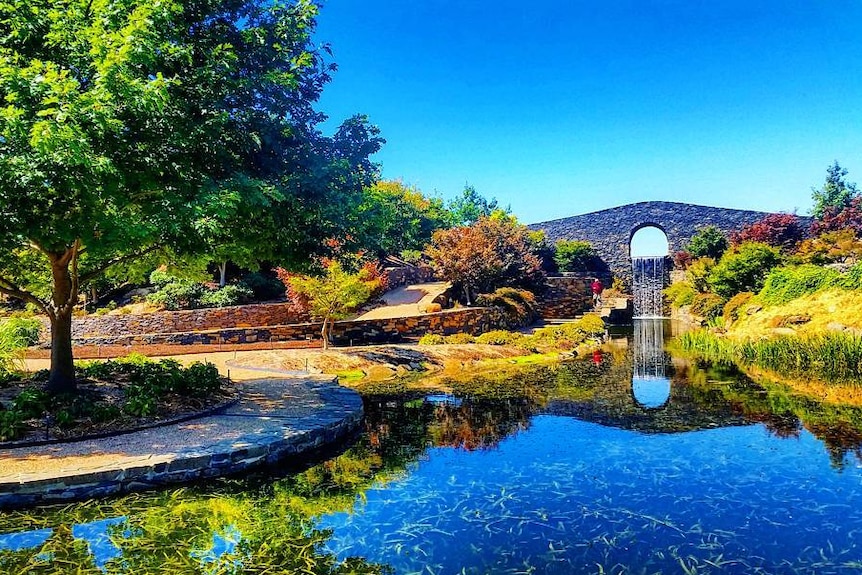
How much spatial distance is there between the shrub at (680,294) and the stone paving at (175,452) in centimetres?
2531

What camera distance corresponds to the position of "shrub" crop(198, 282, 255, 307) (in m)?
18.8

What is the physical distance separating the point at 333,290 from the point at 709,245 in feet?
86.7

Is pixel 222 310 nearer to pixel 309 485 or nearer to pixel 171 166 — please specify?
pixel 171 166

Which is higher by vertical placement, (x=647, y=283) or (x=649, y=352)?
(x=647, y=283)

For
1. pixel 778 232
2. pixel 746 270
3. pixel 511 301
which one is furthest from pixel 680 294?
pixel 511 301

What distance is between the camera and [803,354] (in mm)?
12750

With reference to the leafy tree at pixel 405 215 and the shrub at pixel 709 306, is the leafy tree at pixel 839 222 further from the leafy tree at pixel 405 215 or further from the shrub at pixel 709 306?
the leafy tree at pixel 405 215

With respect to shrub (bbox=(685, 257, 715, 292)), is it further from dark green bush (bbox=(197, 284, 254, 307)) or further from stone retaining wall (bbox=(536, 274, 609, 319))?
dark green bush (bbox=(197, 284, 254, 307))

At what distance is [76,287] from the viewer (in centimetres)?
809

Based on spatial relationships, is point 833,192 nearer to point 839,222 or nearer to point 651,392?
point 839,222

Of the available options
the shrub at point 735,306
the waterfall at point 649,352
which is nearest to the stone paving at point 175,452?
the waterfall at point 649,352

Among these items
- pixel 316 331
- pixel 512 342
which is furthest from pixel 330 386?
pixel 512 342

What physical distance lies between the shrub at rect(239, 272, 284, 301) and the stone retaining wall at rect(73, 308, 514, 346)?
3558 millimetres

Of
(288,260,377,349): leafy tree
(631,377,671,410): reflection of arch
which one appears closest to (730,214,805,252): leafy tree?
(631,377,671,410): reflection of arch
